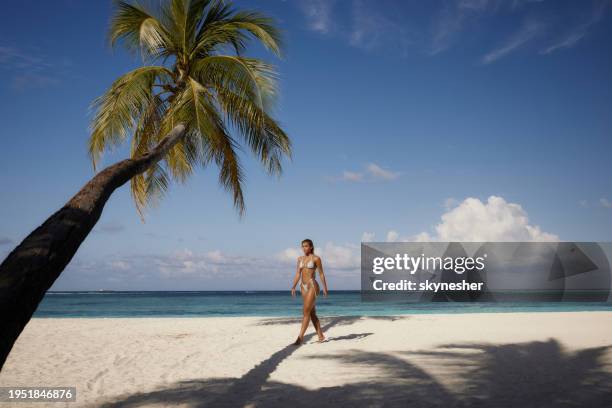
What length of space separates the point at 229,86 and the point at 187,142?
6.20 ft

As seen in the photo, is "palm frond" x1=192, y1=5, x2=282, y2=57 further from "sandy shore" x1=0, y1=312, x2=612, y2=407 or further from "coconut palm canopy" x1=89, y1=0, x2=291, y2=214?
"sandy shore" x1=0, y1=312, x2=612, y2=407

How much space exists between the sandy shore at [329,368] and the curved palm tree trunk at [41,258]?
247 cm

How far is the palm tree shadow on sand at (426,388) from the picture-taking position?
4562 millimetres

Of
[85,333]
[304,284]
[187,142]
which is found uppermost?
[187,142]

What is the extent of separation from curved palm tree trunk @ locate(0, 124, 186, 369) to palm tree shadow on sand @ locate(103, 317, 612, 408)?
247cm

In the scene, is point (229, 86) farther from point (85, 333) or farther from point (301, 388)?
point (85, 333)

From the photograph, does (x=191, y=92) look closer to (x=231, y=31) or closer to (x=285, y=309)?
(x=231, y=31)

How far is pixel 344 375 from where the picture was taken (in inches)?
226

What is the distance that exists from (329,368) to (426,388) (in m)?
1.53

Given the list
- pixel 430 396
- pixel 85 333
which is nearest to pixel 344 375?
pixel 430 396

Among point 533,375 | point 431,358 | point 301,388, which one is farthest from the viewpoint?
point 431,358

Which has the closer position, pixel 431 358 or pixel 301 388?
pixel 301 388

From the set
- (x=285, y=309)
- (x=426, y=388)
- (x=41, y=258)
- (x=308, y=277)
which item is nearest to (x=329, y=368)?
→ (x=426, y=388)

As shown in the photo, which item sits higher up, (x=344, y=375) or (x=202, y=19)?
(x=202, y=19)
